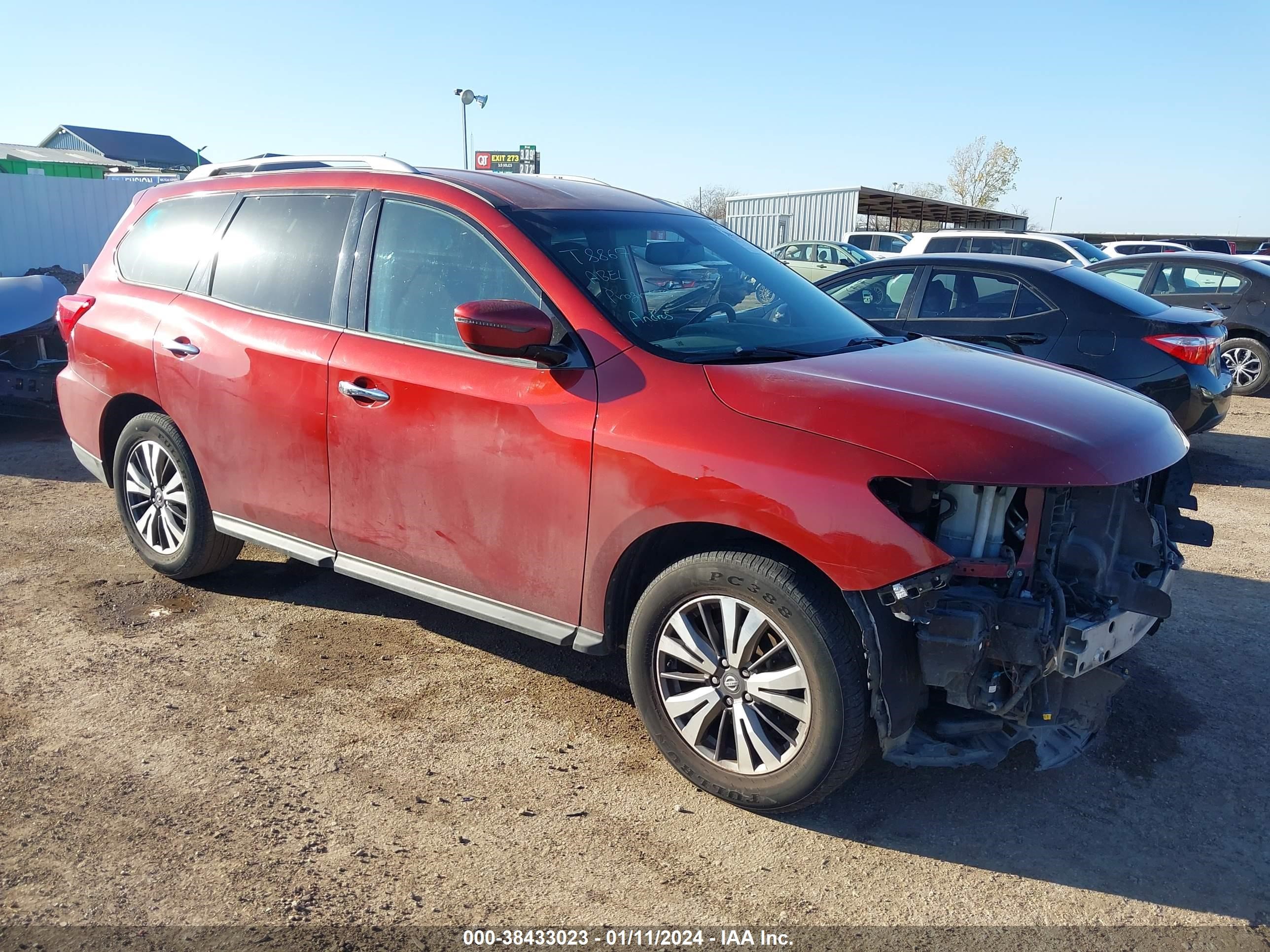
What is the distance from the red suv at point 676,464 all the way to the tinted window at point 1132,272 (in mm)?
8911

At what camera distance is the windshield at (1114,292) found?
7125 millimetres

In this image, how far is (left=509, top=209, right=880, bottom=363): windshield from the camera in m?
3.48

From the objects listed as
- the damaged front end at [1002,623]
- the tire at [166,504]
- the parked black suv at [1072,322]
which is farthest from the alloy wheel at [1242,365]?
the tire at [166,504]

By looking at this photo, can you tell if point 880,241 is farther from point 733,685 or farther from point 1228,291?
point 733,685

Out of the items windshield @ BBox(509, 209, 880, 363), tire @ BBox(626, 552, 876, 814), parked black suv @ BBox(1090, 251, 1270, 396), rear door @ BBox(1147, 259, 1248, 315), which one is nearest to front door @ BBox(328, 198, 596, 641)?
windshield @ BBox(509, 209, 880, 363)

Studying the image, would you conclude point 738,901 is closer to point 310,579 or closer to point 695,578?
point 695,578

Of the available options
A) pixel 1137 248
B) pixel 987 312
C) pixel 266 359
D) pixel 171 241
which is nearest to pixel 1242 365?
pixel 987 312

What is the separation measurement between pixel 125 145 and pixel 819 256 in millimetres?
67243

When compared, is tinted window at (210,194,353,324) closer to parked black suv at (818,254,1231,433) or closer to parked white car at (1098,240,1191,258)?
parked black suv at (818,254,1231,433)

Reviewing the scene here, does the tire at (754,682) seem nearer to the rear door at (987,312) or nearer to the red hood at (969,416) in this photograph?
the red hood at (969,416)

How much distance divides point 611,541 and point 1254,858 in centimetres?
220

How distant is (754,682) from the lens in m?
3.03

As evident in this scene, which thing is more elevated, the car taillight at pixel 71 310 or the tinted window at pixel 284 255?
the tinted window at pixel 284 255

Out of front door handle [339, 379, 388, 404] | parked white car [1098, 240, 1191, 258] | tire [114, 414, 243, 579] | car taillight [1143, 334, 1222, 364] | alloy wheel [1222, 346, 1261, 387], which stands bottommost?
tire [114, 414, 243, 579]
